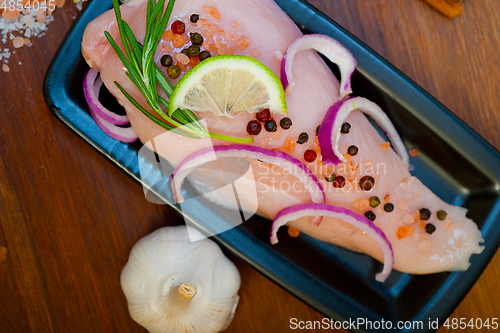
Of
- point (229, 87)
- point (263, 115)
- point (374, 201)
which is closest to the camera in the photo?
point (229, 87)

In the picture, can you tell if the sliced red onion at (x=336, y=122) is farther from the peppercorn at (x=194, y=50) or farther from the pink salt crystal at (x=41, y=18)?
the pink salt crystal at (x=41, y=18)

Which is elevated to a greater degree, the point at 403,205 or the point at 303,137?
the point at 303,137

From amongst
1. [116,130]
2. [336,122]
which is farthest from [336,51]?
[116,130]

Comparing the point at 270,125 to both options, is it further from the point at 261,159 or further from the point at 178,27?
the point at 178,27

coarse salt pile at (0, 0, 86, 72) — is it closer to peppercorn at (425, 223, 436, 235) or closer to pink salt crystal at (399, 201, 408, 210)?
pink salt crystal at (399, 201, 408, 210)

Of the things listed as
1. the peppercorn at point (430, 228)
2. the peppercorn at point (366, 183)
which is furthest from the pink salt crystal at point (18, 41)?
the peppercorn at point (430, 228)

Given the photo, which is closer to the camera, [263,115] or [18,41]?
[263,115]

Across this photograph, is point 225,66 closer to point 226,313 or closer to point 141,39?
point 141,39
